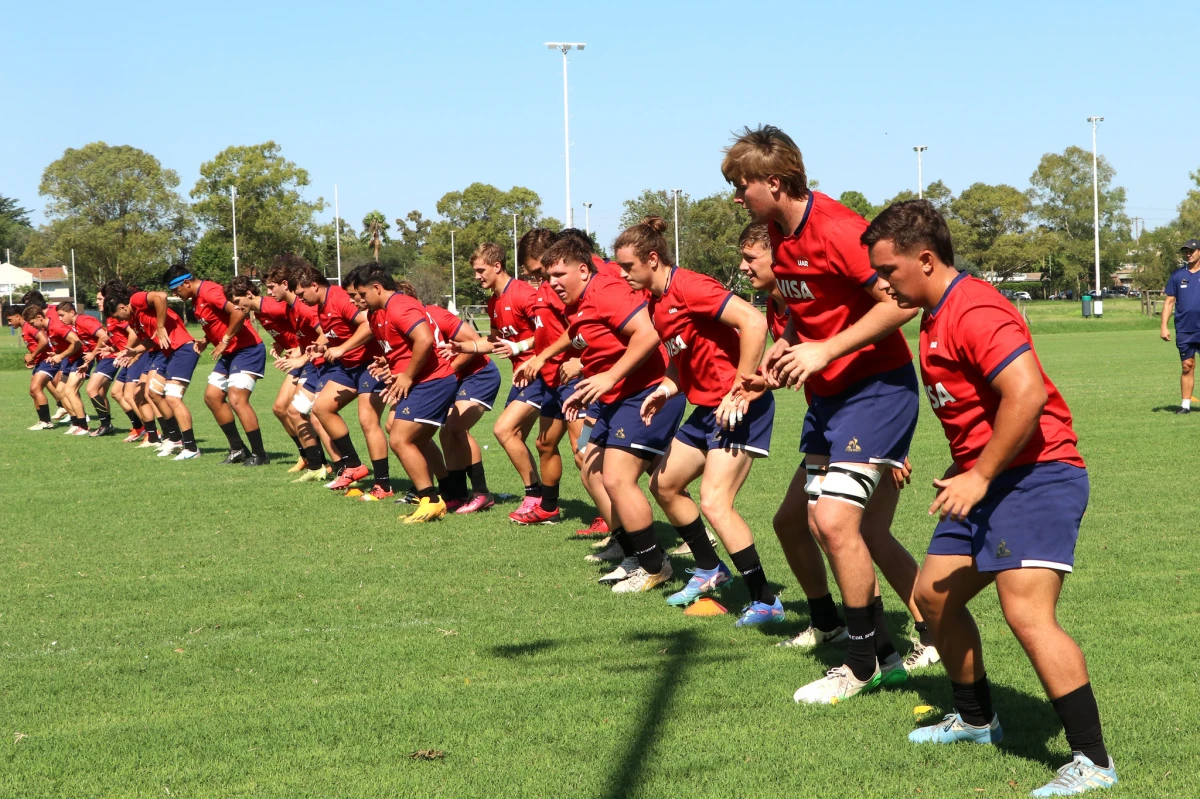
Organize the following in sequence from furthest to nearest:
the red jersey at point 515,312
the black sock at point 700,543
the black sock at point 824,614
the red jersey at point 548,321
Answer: the red jersey at point 515,312 < the red jersey at point 548,321 < the black sock at point 700,543 < the black sock at point 824,614

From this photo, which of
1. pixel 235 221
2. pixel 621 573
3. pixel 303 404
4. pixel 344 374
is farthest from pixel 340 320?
pixel 235 221

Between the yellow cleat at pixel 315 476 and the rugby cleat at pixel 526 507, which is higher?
the rugby cleat at pixel 526 507

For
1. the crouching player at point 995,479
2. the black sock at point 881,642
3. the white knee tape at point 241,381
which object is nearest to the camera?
the crouching player at point 995,479

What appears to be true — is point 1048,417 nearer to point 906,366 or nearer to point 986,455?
point 986,455

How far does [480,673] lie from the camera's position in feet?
17.1

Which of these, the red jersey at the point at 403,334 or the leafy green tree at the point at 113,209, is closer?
the red jersey at the point at 403,334

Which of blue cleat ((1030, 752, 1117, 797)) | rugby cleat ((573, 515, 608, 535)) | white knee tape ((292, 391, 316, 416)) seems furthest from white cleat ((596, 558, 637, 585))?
white knee tape ((292, 391, 316, 416))

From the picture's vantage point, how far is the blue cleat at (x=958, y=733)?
4.09 m

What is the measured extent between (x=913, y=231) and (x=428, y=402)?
639 centimetres

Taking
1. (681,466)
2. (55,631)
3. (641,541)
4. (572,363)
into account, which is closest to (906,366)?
(681,466)

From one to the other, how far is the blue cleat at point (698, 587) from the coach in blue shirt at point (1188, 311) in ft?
35.0

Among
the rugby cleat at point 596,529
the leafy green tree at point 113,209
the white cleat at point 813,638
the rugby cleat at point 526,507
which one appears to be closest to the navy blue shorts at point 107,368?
the rugby cleat at point 526,507

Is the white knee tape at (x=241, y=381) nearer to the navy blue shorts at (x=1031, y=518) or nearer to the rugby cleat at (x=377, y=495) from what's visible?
the rugby cleat at (x=377, y=495)

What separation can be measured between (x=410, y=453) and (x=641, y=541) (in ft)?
11.4
